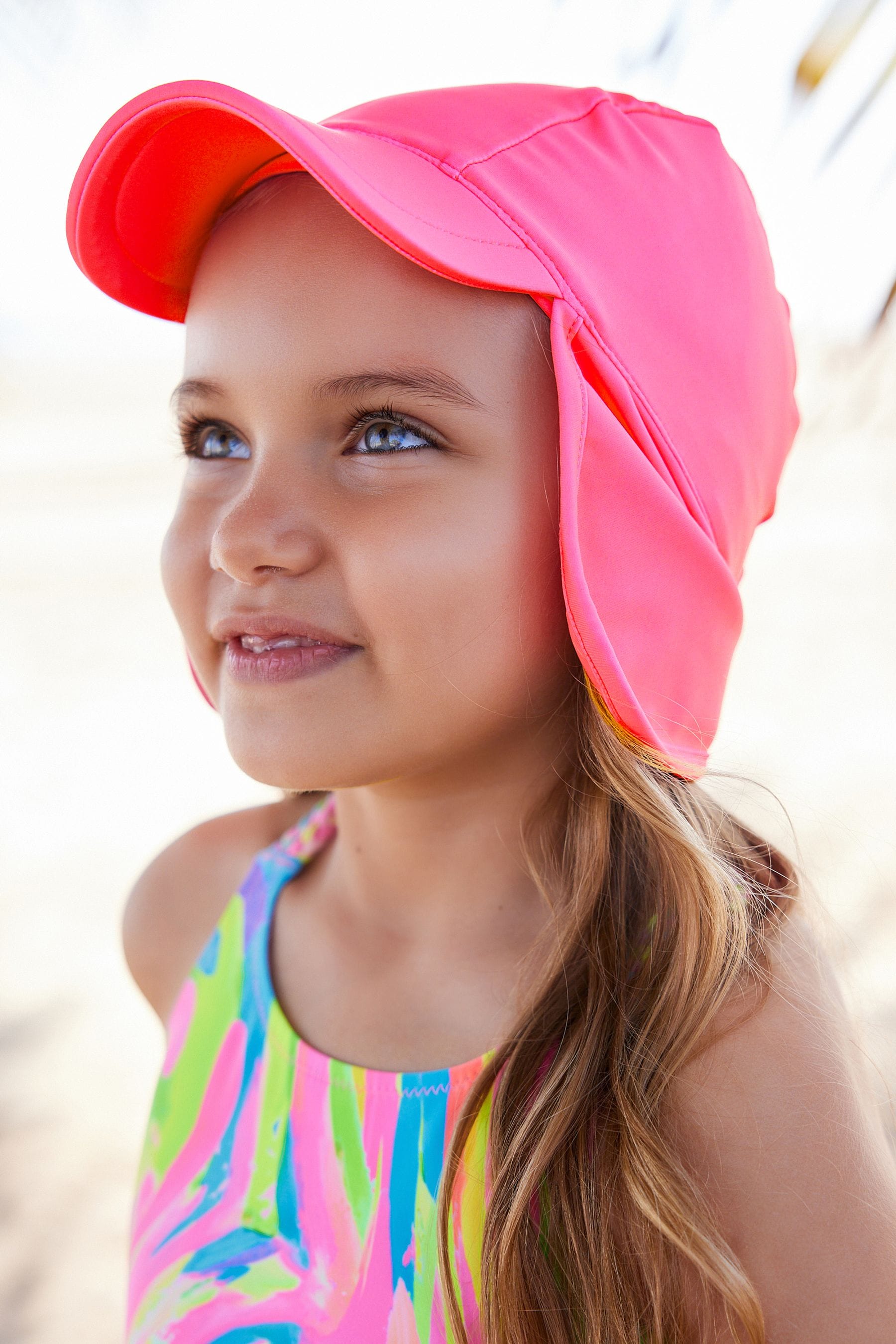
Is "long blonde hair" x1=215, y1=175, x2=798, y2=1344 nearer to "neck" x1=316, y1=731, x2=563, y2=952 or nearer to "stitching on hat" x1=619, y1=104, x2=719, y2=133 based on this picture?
"neck" x1=316, y1=731, x2=563, y2=952

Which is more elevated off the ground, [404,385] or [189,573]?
Result: [404,385]

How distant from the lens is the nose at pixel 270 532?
905mm

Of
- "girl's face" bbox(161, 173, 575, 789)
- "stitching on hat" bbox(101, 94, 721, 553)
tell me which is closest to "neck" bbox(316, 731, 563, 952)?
"girl's face" bbox(161, 173, 575, 789)

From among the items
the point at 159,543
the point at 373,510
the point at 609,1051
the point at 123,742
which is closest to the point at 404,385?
the point at 373,510

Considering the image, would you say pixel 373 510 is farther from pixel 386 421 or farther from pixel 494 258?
pixel 494 258

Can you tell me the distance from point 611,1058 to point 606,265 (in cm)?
69

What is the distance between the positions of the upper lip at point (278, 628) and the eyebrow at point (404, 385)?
0.19 metres

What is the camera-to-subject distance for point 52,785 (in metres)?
3.34

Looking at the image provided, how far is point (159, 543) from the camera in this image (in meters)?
4.33

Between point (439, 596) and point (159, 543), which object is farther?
point (159, 543)

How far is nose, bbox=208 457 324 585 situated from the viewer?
90 centimetres

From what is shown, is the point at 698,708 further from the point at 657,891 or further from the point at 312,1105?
the point at 312,1105

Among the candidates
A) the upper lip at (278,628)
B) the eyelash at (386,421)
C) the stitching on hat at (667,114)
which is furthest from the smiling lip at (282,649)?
the stitching on hat at (667,114)

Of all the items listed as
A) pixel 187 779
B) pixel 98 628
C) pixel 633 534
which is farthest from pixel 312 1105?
pixel 98 628
